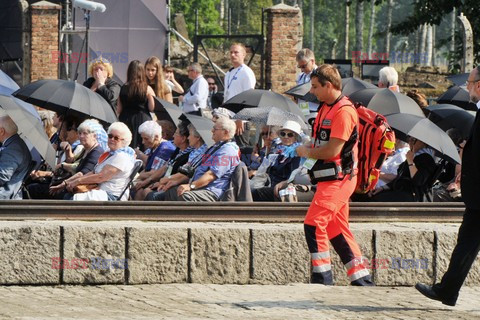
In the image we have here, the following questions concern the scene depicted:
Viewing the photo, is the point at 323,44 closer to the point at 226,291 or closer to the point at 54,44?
the point at 54,44

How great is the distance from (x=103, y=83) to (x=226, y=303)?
7.04 meters

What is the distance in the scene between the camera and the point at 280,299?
9.08 m

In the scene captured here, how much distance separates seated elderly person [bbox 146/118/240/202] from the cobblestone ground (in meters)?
1.48

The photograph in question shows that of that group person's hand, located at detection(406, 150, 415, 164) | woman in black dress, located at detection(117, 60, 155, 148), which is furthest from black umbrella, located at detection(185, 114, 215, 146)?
woman in black dress, located at detection(117, 60, 155, 148)

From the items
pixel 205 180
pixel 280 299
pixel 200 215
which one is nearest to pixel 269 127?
pixel 205 180

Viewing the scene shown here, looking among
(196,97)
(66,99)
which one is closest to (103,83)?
(196,97)

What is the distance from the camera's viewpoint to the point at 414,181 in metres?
11.4

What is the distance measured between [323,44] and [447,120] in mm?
75662

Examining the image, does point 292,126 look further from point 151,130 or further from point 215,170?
point 151,130

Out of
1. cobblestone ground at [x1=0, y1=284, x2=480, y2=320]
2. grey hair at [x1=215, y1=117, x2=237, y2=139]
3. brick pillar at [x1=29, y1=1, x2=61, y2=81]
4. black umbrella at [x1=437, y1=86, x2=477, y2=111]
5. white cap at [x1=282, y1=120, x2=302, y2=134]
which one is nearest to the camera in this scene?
cobblestone ground at [x1=0, y1=284, x2=480, y2=320]

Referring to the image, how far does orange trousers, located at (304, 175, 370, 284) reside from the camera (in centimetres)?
915

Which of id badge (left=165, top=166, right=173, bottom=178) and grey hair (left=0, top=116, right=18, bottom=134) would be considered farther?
id badge (left=165, top=166, right=173, bottom=178)

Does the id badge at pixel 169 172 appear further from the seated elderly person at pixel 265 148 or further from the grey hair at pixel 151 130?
the seated elderly person at pixel 265 148

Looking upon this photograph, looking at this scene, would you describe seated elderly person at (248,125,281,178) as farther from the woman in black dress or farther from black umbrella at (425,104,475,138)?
black umbrella at (425,104,475,138)
